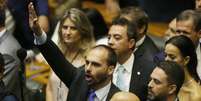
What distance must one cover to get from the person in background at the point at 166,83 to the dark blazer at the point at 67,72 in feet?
1.80

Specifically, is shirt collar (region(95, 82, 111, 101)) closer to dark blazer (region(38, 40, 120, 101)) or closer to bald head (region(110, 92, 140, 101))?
dark blazer (region(38, 40, 120, 101))

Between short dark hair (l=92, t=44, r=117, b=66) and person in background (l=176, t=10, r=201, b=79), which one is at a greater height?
short dark hair (l=92, t=44, r=117, b=66)

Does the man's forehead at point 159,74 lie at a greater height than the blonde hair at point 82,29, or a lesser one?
greater

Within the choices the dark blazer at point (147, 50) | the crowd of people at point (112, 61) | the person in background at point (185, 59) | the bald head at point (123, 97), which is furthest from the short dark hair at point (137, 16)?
the bald head at point (123, 97)

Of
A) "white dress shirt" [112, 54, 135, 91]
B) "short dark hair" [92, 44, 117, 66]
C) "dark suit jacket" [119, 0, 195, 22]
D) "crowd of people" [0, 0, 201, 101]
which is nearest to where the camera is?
"crowd of people" [0, 0, 201, 101]

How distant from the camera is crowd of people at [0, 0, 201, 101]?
4.82 metres

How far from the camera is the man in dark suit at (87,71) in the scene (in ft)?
16.1

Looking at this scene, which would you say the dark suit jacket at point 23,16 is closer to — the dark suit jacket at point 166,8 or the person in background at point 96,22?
the person in background at point 96,22

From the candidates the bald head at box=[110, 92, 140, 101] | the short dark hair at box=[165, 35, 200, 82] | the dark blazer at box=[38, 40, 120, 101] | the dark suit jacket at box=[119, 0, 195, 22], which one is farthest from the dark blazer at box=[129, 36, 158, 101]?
the dark suit jacket at box=[119, 0, 195, 22]

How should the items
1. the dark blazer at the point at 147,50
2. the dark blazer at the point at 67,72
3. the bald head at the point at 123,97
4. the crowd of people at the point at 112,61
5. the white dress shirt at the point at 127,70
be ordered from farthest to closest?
1. the dark blazer at the point at 147,50
2. the white dress shirt at the point at 127,70
3. the dark blazer at the point at 67,72
4. the crowd of people at the point at 112,61
5. the bald head at the point at 123,97

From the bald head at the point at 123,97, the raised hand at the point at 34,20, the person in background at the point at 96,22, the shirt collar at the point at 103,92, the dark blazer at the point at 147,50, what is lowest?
the person in background at the point at 96,22

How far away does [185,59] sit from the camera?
5.17 m

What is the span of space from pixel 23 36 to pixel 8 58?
3.99 ft

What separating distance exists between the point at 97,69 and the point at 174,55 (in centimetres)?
63
